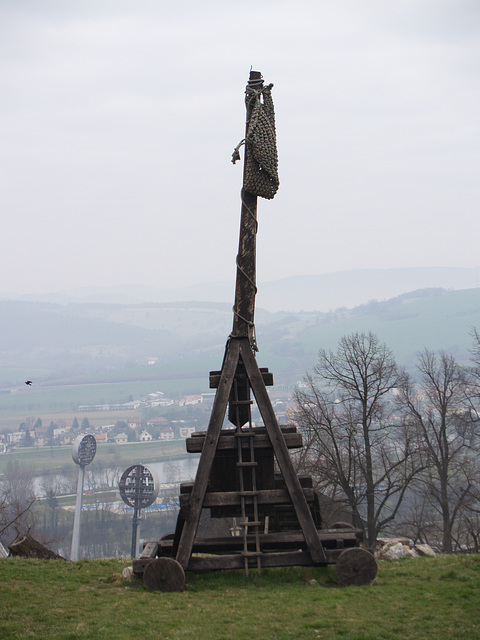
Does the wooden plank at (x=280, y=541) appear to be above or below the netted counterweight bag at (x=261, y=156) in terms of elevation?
below

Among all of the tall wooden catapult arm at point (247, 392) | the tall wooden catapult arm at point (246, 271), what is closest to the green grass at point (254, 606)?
the tall wooden catapult arm at point (247, 392)

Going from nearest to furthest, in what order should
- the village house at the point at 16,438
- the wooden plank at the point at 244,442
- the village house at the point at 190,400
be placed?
the wooden plank at the point at 244,442 → the village house at the point at 16,438 → the village house at the point at 190,400

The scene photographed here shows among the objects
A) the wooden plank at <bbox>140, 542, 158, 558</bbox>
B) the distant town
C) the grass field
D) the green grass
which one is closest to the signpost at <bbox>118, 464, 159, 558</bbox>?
the green grass

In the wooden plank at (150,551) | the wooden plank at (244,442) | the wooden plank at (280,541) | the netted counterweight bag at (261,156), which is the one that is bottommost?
the wooden plank at (150,551)

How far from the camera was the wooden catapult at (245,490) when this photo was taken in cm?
920

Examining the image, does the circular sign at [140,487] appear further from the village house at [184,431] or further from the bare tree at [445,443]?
the village house at [184,431]

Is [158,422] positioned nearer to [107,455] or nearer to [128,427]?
[128,427]

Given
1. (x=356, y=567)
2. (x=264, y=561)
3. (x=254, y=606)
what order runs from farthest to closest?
(x=264, y=561)
(x=356, y=567)
(x=254, y=606)

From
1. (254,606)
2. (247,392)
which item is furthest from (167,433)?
(254,606)

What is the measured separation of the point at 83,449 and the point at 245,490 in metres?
58.4

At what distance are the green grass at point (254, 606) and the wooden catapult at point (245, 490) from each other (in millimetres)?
329

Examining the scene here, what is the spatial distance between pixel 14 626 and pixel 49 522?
261ft

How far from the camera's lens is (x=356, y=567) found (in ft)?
29.9

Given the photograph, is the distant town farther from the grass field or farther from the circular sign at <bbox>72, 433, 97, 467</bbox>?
the circular sign at <bbox>72, 433, 97, 467</bbox>
